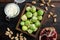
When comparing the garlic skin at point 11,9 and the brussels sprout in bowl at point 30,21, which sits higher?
the garlic skin at point 11,9

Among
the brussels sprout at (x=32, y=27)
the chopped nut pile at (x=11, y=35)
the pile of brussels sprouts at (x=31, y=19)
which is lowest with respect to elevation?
the chopped nut pile at (x=11, y=35)

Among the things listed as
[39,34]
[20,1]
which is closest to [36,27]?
[39,34]

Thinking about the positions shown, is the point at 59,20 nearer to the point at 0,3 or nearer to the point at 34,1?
the point at 34,1

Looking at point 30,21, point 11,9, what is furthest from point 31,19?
point 11,9

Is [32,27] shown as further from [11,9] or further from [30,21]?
[11,9]

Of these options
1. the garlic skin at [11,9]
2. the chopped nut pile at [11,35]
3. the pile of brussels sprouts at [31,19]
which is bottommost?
the chopped nut pile at [11,35]

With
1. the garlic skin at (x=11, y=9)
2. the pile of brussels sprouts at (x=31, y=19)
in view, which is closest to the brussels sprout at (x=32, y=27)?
the pile of brussels sprouts at (x=31, y=19)

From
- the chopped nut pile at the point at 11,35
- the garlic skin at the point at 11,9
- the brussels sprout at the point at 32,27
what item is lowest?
the chopped nut pile at the point at 11,35

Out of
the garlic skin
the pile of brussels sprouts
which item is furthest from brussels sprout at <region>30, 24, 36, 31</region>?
the garlic skin

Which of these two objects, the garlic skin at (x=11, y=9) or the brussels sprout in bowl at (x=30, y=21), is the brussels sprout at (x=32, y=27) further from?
the garlic skin at (x=11, y=9)
